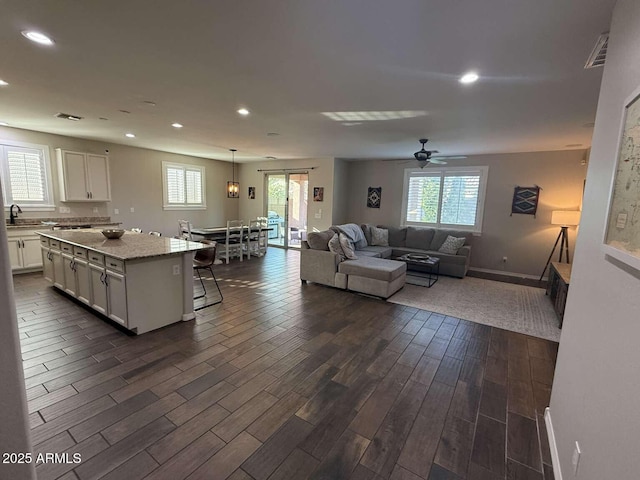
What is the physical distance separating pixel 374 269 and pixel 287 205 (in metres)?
4.62

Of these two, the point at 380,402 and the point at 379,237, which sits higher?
the point at 379,237

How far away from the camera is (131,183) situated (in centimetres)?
679

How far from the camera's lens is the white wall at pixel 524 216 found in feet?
18.2

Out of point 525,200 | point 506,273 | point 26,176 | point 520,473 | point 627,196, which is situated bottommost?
point 520,473

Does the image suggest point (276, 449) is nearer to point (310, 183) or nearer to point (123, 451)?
point (123, 451)

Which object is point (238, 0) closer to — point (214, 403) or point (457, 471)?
point (214, 403)

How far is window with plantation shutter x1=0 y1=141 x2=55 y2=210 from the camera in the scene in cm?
511

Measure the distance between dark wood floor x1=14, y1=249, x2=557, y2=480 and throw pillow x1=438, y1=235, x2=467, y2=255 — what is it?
2.71m

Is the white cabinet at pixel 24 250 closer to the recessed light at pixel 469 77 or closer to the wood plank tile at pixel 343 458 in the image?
the wood plank tile at pixel 343 458

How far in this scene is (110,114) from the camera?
4.02 m

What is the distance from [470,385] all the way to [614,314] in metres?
1.61

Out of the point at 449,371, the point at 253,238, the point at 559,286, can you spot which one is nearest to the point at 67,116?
the point at 253,238

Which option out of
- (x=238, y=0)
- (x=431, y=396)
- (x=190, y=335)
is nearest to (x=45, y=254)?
(x=190, y=335)

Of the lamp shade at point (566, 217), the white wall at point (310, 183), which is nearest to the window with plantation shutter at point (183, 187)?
the white wall at point (310, 183)
